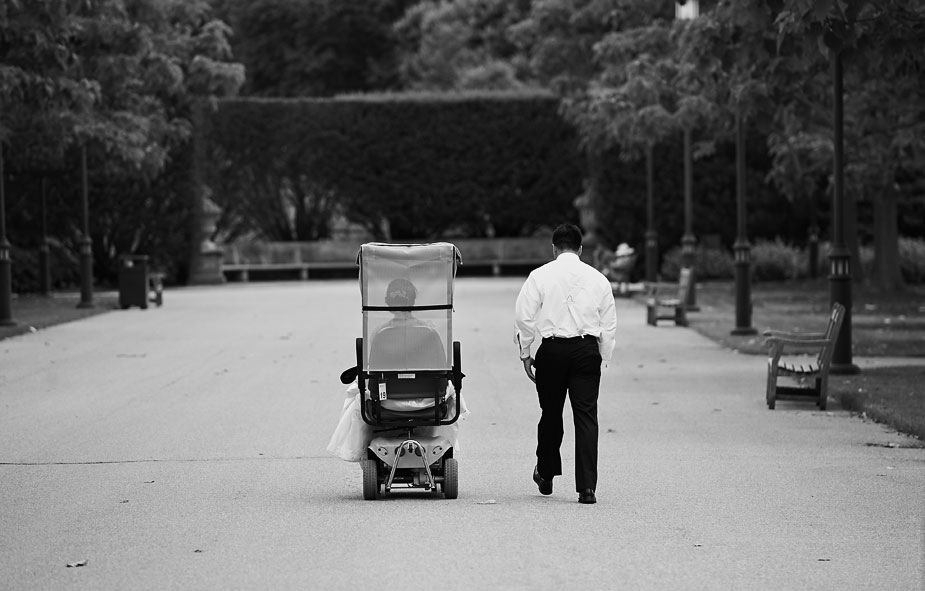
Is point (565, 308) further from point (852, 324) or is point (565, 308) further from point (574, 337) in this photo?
point (852, 324)

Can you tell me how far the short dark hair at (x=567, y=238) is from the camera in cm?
954

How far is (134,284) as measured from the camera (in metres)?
31.4

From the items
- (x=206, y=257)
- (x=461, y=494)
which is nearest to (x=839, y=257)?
(x=461, y=494)

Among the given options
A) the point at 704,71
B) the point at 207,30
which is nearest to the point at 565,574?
the point at 704,71

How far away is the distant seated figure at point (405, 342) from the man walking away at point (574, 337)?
1.76ft

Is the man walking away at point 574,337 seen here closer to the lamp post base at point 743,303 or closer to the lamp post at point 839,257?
the lamp post at point 839,257

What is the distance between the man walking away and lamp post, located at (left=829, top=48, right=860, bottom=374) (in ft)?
26.4

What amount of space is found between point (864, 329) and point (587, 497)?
1456 centimetres

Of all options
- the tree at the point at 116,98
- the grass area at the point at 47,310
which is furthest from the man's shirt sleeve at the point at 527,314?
the grass area at the point at 47,310

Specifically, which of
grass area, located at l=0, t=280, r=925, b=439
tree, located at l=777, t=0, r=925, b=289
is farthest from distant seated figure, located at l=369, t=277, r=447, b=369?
tree, located at l=777, t=0, r=925, b=289

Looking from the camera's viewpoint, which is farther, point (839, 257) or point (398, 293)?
point (839, 257)

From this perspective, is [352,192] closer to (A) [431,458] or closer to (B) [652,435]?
(B) [652,435]

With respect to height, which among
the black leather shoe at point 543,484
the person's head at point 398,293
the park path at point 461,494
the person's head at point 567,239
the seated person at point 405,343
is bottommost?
the park path at point 461,494

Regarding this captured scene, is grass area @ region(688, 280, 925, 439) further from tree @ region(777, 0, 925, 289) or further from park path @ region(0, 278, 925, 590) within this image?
tree @ region(777, 0, 925, 289)
